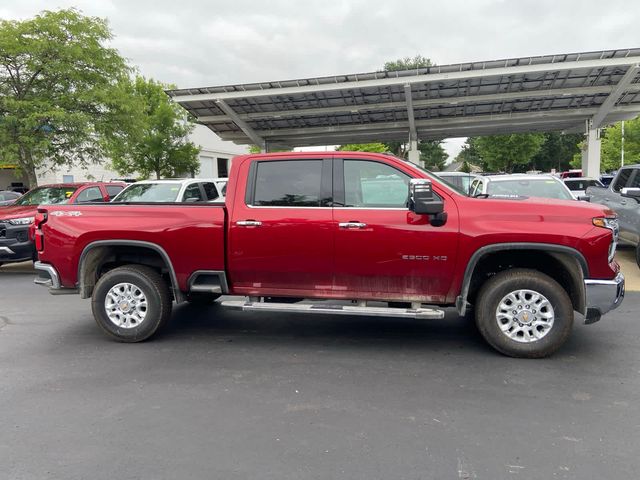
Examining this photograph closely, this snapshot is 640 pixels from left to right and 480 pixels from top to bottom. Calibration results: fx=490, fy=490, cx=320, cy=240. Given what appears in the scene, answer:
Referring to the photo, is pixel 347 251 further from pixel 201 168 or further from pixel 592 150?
pixel 201 168

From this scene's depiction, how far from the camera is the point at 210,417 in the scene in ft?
12.0

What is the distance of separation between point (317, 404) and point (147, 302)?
2.45m

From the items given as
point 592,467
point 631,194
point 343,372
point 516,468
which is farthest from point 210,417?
point 631,194

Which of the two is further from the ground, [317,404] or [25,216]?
[25,216]

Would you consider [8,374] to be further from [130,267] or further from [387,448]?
[387,448]

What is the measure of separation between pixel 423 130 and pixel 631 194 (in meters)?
15.6

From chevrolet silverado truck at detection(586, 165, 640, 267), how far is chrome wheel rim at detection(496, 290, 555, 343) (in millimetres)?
4988

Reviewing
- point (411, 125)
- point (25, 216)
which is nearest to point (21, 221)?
point (25, 216)

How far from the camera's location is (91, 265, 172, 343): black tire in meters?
5.32

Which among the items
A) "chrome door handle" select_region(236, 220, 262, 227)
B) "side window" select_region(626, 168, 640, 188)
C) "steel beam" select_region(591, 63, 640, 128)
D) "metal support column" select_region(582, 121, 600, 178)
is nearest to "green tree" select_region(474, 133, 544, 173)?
"metal support column" select_region(582, 121, 600, 178)

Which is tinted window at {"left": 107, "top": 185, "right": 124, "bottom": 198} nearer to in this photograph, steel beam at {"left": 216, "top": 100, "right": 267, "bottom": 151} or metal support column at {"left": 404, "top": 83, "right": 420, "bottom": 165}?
steel beam at {"left": 216, "top": 100, "right": 267, "bottom": 151}

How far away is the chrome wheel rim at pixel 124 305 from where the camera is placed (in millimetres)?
5371

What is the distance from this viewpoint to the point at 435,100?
62.1 ft

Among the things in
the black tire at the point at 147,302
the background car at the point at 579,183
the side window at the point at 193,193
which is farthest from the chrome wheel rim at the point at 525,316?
the background car at the point at 579,183
